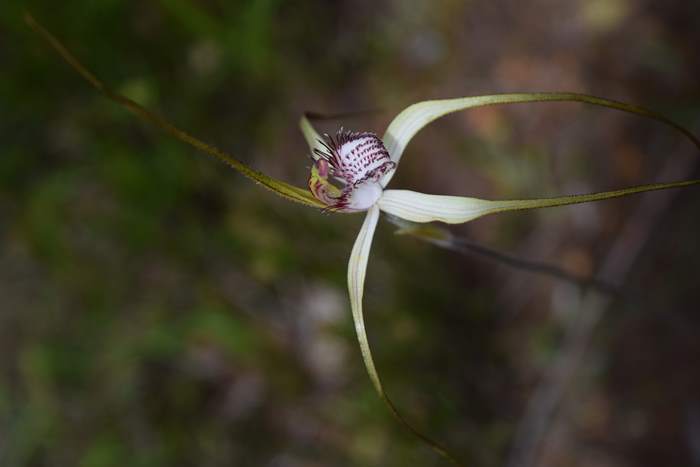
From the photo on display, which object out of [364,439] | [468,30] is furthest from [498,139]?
[364,439]

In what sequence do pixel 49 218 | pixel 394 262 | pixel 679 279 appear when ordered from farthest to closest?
pixel 49 218, pixel 394 262, pixel 679 279

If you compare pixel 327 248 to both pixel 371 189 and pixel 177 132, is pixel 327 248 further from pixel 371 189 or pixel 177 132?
pixel 177 132

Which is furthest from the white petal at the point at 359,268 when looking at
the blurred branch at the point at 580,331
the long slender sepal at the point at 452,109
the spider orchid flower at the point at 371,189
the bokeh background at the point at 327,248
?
the blurred branch at the point at 580,331

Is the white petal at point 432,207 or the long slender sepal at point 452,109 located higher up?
the long slender sepal at point 452,109

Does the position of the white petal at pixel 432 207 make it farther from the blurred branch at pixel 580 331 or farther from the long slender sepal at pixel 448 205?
the blurred branch at pixel 580 331

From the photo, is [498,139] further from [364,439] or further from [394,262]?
[364,439]

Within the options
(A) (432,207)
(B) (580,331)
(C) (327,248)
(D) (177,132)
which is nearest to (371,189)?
(A) (432,207)
